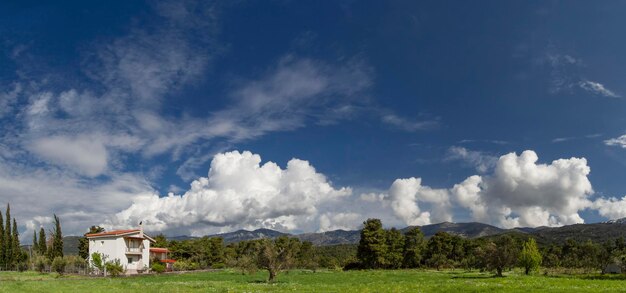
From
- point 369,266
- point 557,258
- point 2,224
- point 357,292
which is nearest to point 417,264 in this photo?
point 369,266

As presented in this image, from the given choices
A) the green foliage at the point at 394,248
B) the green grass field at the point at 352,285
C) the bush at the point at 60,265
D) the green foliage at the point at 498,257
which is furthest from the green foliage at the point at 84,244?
the green foliage at the point at 498,257

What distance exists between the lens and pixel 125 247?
307 feet

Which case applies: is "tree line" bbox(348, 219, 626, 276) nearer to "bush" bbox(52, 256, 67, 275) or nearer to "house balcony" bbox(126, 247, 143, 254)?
"house balcony" bbox(126, 247, 143, 254)

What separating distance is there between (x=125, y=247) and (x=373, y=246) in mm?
54464

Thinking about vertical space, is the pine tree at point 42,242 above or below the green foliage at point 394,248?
above

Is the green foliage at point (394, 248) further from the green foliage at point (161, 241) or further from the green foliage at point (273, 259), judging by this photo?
the green foliage at point (161, 241)

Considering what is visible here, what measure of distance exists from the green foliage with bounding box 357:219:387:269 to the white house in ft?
159

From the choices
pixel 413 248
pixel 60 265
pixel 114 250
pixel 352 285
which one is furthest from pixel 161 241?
pixel 352 285

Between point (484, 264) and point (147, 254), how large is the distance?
70.5 m

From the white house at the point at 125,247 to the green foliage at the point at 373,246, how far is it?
4858 centimetres

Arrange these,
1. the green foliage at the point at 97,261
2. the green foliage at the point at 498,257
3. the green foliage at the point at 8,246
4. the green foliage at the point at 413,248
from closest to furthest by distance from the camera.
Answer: the green foliage at the point at 498,257, the green foliage at the point at 97,261, the green foliage at the point at 8,246, the green foliage at the point at 413,248

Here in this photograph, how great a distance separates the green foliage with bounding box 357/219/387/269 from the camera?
348 ft

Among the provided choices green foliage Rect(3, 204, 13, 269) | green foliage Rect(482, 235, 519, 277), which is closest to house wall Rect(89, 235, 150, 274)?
green foliage Rect(3, 204, 13, 269)

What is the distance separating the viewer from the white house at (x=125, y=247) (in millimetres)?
92312
